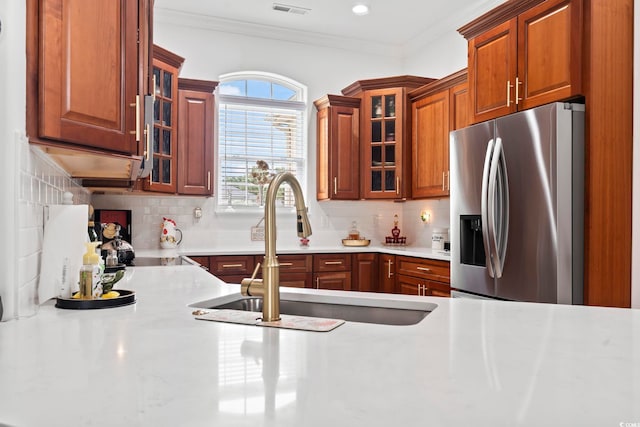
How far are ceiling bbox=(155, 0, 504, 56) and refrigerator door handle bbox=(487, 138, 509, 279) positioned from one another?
207cm

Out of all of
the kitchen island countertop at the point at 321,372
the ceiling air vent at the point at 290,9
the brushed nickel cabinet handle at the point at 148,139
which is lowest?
the kitchen island countertop at the point at 321,372

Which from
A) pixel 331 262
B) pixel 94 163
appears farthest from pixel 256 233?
pixel 94 163

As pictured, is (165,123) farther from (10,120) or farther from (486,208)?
(10,120)

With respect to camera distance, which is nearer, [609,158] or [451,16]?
[609,158]

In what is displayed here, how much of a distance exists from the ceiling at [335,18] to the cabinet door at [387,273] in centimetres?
221

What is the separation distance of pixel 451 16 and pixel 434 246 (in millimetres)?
2113

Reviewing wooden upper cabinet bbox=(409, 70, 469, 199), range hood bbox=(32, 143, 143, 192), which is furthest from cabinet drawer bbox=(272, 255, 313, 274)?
range hood bbox=(32, 143, 143, 192)

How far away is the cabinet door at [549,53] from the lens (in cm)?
259

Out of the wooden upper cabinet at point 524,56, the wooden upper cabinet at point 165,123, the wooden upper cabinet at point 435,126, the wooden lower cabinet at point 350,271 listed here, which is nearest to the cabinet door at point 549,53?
the wooden upper cabinet at point 524,56

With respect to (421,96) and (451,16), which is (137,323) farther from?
(451,16)

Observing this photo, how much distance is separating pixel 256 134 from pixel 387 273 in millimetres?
1883

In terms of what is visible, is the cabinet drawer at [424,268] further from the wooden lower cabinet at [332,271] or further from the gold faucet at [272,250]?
the gold faucet at [272,250]

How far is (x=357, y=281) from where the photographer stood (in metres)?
4.68

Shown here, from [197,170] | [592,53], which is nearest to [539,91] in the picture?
[592,53]
